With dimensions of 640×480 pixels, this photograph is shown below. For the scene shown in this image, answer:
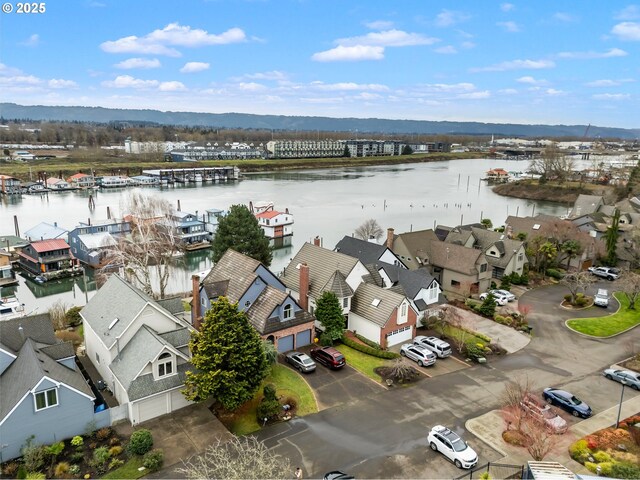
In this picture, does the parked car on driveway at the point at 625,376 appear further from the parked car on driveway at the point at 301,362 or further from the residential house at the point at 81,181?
the residential house at the point at 81,181

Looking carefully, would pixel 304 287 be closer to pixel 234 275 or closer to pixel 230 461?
pixel 234 275

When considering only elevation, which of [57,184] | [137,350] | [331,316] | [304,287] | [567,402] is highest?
[304,287]

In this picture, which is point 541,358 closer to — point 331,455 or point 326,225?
point 331,455

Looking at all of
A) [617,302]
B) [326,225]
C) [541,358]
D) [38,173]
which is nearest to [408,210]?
[326,225]

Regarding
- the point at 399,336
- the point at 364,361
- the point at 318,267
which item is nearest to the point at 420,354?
the point at 399,336

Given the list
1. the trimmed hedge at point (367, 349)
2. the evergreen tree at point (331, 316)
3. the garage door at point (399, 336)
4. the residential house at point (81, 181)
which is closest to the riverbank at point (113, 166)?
the residential house at point (81, 181)

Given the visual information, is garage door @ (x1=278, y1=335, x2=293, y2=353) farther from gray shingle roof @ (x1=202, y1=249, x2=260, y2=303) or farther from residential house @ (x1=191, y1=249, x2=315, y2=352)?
gray shingle roof @ (x1=202, y1=249, x2=260, y2=303)
